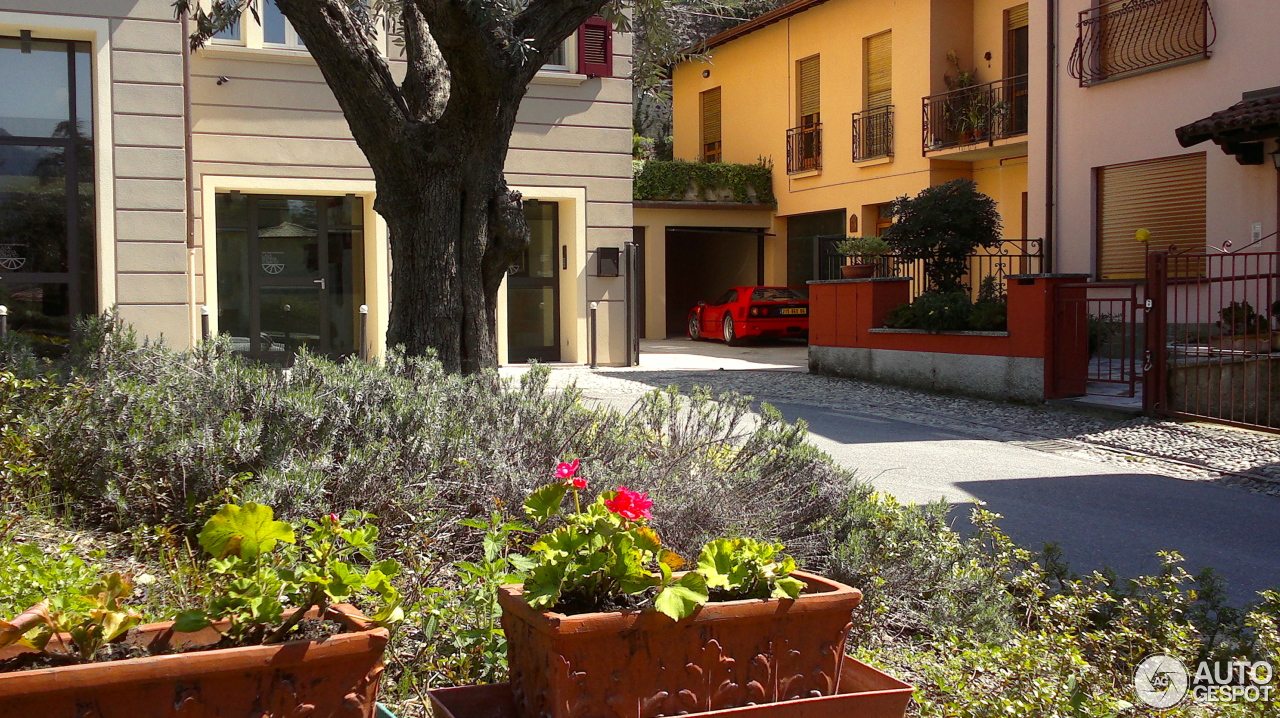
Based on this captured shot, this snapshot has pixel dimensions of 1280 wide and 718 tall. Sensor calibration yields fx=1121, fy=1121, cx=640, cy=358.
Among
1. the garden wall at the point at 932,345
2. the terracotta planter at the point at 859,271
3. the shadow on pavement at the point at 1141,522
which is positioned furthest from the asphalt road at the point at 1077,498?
the terracotta planter at the point at 859,271

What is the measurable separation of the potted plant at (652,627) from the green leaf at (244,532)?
55 centimetres

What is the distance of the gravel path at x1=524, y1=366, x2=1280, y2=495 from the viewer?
8.81 metres

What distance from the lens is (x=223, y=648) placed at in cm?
223

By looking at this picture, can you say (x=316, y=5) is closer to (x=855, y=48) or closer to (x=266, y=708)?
(x=266, y=708)

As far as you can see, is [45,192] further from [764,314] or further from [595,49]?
[764,314]

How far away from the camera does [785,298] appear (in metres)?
23.7

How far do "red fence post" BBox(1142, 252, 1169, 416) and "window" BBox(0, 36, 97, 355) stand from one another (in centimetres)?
1174

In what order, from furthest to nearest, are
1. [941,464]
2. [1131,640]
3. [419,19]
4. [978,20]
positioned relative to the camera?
[978,20] < [941,464] < [419,19] < [1131,640]

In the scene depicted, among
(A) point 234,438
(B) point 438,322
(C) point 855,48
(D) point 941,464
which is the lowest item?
(D) point 941,464

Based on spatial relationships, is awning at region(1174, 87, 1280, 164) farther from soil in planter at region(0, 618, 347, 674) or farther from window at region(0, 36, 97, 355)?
window at region(0, 36, 97, 355)

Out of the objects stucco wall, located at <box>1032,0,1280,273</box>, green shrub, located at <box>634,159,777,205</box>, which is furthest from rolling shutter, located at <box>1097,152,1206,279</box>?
green shrub, located at <box>634,159,777,205</box>

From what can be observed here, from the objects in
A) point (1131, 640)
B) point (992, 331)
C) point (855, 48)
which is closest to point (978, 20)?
point (855, 48)

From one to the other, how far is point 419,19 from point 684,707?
5.76 m

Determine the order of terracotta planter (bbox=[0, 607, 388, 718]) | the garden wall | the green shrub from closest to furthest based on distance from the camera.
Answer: terracotta planter (bbox=[0, 607, 388, 718]) → the garden wall → the green shrub
